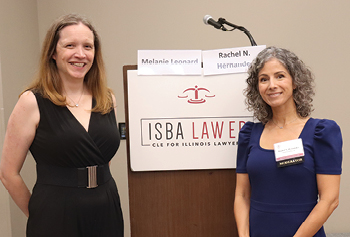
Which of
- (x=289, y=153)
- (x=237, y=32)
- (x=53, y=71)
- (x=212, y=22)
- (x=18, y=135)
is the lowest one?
(x=289, y=153)

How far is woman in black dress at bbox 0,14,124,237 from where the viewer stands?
1.42 m

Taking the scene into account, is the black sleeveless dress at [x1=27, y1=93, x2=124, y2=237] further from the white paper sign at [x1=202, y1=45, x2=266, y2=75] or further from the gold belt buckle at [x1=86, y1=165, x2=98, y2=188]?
the white paper sign at [x1=202, y1=45, x2=266, y2=75]

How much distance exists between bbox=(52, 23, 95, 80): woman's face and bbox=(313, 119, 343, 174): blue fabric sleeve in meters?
1.04

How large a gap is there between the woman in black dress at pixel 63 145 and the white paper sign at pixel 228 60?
574 mm

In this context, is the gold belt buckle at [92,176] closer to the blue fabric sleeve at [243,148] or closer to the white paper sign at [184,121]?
the white paper sign at [184,121]

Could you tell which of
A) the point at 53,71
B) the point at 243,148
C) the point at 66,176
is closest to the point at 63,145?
the point at 66,176

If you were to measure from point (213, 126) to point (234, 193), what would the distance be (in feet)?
1.18

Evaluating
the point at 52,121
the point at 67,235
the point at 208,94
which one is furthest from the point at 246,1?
the point at 67,235

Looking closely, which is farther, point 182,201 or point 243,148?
point 182,201

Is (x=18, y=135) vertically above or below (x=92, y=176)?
above

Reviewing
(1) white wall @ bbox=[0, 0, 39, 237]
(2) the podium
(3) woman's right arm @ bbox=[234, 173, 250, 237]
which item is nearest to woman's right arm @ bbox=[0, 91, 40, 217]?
(2) the podium

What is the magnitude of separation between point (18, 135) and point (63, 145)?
194mm

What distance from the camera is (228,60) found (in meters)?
1.71

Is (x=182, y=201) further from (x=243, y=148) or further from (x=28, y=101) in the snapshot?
(x=28, y=101)
